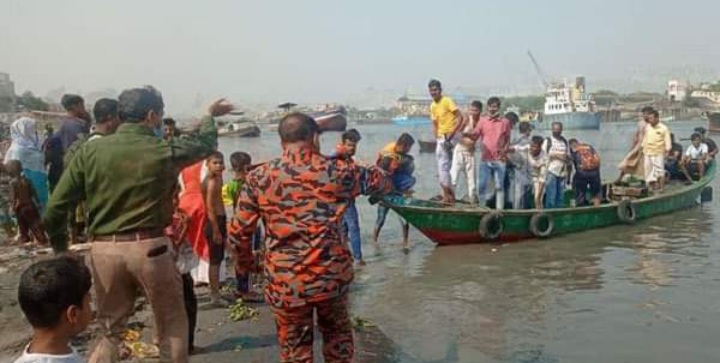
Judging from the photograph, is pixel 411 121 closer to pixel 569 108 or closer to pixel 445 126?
pixel 569 108

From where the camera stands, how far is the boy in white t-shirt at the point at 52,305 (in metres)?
2.89

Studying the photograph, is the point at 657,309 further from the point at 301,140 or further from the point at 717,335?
the point at 301,140

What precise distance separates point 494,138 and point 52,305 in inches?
420

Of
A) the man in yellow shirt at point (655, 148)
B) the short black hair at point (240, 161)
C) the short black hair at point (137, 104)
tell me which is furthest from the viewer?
the man in yellow shirt at point (655, 148)

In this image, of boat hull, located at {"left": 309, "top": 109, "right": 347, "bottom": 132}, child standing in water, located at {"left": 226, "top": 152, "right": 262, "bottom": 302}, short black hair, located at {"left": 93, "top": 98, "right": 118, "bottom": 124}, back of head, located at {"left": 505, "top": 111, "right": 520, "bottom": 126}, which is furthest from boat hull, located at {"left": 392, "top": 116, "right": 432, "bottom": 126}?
short black hair, located at {"left": 93, "top": 98, "right": 118, "bottom": 124}

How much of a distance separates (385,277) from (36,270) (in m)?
8.47

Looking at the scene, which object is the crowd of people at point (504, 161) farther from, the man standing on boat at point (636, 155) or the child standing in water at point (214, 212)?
the child standing in water at point (214, 212)

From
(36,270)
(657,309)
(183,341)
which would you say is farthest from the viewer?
(657,309)

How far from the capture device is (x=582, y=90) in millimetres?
88875

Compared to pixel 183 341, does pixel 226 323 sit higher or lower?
lower

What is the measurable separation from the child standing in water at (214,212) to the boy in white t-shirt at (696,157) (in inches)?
571

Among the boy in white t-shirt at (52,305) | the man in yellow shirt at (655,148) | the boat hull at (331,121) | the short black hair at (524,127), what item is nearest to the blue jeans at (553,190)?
the short black hair at (524,127)

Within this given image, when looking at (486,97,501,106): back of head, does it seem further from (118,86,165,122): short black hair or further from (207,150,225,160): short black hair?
(118,86,165,122): short black hair

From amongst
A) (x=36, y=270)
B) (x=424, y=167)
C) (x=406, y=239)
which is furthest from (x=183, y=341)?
(x=424, y=167)
